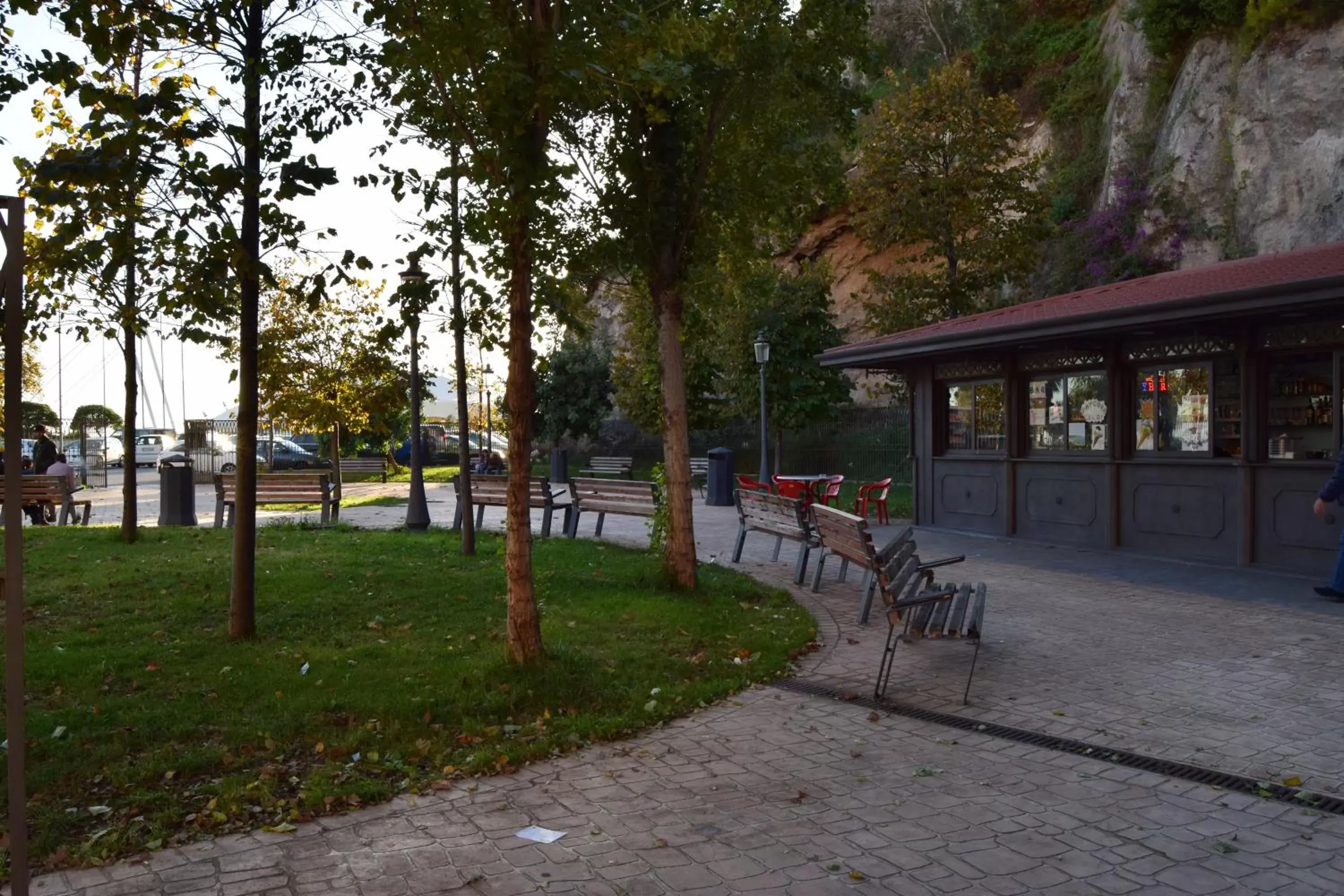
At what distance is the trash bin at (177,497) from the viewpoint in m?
16.3

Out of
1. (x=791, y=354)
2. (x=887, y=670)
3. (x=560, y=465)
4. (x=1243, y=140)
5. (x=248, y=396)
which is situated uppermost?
(x=1243, y=140)

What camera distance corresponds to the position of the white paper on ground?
13.4ft

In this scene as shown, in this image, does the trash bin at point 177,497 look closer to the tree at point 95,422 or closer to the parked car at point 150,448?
the tree at point 95,422

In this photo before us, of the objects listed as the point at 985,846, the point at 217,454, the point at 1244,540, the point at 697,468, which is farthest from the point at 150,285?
the point at 217,454

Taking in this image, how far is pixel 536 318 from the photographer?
254 inches

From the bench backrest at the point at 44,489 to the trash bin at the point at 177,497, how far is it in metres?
2.07

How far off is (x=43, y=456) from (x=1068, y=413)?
18823 mm

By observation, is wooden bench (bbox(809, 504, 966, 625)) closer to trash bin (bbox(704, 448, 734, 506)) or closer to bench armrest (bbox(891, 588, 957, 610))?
bench armrest (bbox(891, 588, 957, 610))

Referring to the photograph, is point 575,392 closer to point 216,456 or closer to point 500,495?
point 216,456

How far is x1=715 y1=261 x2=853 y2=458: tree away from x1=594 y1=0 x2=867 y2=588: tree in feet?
62.3

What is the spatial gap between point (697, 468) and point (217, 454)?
1985 centimetres

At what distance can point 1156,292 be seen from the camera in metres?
11.6

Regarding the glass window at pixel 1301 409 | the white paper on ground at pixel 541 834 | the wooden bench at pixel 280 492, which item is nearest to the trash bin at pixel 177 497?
the wooden bench at pixel 280 492

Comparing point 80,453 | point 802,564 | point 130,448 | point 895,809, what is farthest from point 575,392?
point 895,809
